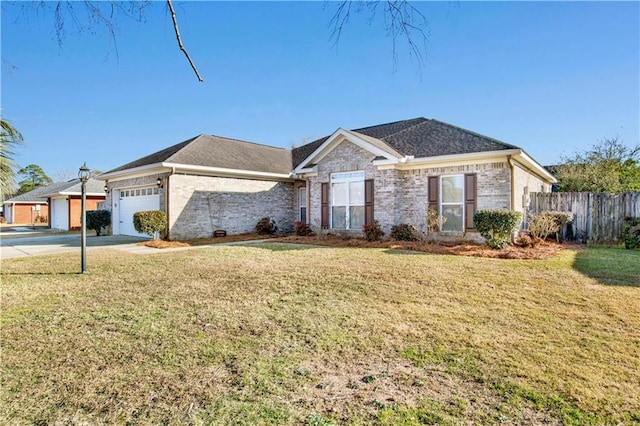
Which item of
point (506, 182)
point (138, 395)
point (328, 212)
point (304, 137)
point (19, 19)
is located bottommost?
point (138, 395)

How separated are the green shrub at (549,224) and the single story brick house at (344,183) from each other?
2.82 feet

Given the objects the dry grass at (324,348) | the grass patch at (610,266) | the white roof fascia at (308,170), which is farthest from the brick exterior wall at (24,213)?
the grass patch at (610,266)

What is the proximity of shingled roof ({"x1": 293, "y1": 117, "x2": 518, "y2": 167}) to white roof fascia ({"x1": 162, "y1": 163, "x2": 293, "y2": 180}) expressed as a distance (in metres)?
5.57

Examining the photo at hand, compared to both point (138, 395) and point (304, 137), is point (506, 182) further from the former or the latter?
point (304, 137)

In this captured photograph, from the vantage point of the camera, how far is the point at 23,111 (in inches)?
269

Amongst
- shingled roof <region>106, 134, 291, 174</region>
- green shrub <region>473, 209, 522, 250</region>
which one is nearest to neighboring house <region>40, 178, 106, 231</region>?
shingled roof <region>106, 134, 291, 174</region>

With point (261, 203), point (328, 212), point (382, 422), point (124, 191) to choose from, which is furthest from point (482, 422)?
point (124, 191)

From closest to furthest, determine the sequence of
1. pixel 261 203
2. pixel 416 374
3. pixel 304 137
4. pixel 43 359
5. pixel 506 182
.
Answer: pixel 416 374
pixel 43 359
pixel 506 182
pixel 261 203
pixel 304 137

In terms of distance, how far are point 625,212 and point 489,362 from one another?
40.8ft

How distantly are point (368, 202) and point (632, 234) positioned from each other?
870 centimetres

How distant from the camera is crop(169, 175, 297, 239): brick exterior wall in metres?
15.4

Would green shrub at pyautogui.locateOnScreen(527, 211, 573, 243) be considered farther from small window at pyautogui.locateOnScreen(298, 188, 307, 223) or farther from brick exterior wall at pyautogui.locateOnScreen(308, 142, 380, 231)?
small window at pyautogui.locateOnScreen(298, 188, 307, 223)

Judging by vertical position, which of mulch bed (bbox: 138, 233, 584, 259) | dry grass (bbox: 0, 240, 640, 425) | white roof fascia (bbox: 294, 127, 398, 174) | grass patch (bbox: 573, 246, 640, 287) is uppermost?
white roof fascia (bbox: 294, 127, 398, 174)

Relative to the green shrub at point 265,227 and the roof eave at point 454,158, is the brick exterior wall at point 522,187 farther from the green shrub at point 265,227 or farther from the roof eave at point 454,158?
the green shrub at point 265,227
